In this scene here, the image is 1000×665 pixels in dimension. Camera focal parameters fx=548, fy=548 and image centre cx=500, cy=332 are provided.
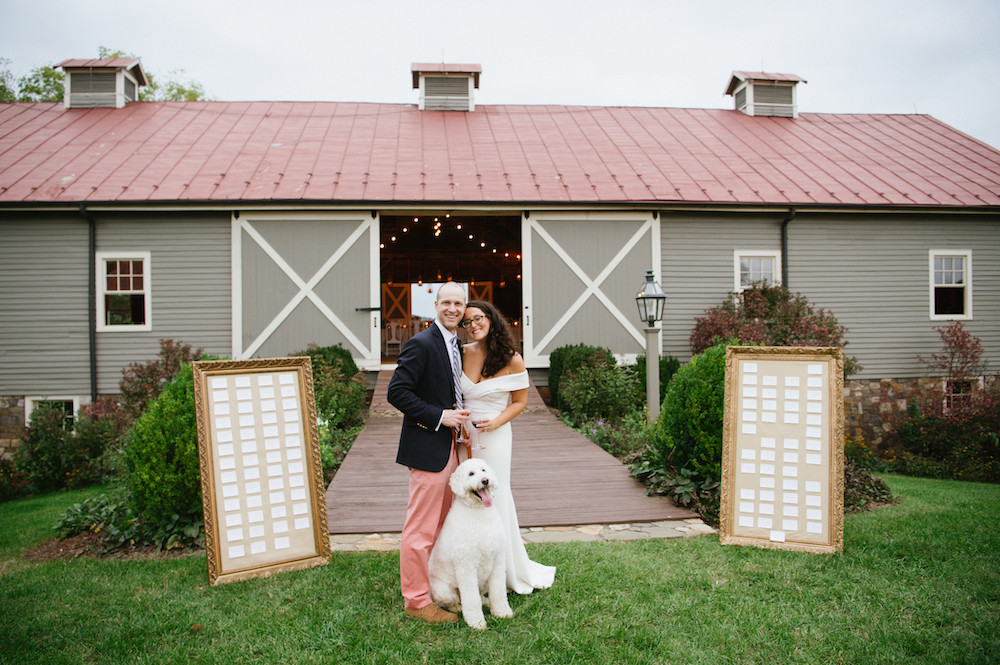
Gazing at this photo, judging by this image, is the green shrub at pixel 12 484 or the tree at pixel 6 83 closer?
the green shrub at pixel 12 484

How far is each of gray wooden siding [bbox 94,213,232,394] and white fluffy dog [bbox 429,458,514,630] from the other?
8.69 metres

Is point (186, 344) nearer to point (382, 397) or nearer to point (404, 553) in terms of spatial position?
point (382, 397)

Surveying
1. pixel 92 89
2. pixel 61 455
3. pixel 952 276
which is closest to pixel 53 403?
pixel 61 455

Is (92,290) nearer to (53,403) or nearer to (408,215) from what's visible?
(53,403)

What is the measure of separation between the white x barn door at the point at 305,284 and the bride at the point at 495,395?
748 centimetres

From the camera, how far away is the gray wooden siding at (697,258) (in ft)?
35.8

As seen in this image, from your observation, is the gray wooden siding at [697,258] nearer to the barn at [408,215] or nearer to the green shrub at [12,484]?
the barn at [408,215]

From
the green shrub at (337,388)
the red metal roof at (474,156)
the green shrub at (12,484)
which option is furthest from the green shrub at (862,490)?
the green shrub at (12,484)

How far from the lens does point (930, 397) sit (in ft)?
36.1

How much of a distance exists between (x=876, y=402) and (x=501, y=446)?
10979 mm

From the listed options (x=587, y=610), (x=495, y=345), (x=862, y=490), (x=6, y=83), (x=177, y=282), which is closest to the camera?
(x=587, y=610)

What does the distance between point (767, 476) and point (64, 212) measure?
1195 centimetres

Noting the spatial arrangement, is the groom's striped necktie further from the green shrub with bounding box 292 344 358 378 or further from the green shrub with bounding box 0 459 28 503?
the green shrub with bounding box 0 459 28 503

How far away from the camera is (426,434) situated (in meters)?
3.04
